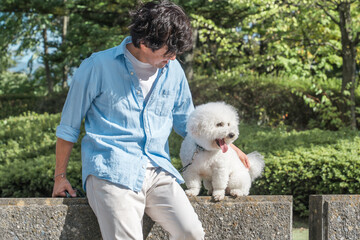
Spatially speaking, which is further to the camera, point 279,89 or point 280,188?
point 279,89

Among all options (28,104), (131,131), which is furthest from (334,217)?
(28,104)

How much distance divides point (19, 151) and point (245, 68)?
4.67 m

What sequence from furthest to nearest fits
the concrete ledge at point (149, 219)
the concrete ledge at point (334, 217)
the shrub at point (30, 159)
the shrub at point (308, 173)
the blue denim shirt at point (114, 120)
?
the shrub at point (30, 159) < the shrub at point (308, 173) < the concrete ledge at point (334, 217) < the concrete ledge at point (149, 219) < the blue denim shirt at point (114, 120)

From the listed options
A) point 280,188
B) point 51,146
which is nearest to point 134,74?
point 280,188

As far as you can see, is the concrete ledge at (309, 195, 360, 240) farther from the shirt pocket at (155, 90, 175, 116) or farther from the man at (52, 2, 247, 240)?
the shirt pocket at (155, 90, 175, 116)

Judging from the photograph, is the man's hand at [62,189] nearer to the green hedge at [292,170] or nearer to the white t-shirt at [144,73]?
the white t-shirt at [144,73]

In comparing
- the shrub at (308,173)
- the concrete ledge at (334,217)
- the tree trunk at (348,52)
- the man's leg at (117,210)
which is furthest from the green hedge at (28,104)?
the man's leg at (117,210)

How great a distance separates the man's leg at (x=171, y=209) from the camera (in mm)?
2439

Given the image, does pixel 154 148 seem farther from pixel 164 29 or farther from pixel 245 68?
pixel 245 68

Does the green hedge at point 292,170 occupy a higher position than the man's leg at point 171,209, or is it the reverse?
the man's leg at point 171,209

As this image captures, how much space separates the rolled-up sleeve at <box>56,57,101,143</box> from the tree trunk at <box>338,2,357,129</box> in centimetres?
608

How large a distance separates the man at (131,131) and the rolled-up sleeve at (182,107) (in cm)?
25

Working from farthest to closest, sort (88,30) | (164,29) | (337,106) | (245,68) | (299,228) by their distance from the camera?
(88,30), (245,68), (337,106), (299,228), (164,29)

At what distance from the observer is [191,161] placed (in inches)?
113
